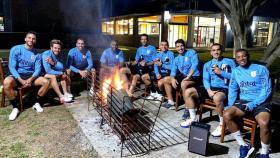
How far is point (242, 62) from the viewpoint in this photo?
186 inches

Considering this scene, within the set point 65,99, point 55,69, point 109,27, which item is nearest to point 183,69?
point 65,99

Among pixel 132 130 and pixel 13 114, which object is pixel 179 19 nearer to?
pixel 13 114

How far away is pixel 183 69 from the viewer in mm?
6820

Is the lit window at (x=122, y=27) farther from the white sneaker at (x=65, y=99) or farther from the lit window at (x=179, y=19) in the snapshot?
the white sneaker at (x=65, y=99)

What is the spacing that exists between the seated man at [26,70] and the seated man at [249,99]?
4345 mm

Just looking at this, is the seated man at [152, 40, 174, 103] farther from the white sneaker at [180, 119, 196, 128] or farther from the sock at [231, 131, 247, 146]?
the sock at [231, 131, 247, 146]

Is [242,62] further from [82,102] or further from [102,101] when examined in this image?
[82,102]

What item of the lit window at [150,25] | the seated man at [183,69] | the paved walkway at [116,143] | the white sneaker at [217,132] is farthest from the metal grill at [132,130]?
the lit window at [150,25]

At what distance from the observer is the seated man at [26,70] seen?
6480 mm

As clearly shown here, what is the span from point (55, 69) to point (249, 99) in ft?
16.1

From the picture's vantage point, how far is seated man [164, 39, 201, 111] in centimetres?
660

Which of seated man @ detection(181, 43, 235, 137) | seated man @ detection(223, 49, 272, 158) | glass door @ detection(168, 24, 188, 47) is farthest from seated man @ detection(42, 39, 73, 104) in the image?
glass door @ detection(168, 24, 188, 47)

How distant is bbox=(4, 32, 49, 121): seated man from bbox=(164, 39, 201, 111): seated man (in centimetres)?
306

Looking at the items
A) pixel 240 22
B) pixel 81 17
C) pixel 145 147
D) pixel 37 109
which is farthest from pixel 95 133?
pixel 81 17
